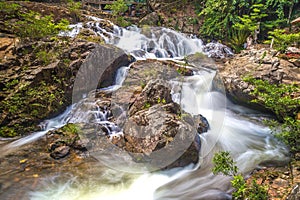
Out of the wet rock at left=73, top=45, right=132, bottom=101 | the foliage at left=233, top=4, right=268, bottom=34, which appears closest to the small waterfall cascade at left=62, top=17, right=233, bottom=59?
the foliage at left=233, top=4, right=268, bottom=34

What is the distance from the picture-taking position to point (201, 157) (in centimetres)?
521

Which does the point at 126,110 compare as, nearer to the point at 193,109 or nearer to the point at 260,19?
the point at 193,109

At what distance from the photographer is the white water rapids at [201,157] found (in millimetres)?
4305

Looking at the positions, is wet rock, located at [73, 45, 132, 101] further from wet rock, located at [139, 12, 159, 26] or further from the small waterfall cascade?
wet rock, located at [139, 12, 159, 26]

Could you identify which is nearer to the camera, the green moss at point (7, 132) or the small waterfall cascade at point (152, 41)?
the green moss at point (7, 132)

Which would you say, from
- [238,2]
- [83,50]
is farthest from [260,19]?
[83,50]

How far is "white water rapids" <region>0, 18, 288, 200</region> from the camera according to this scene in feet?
14.1

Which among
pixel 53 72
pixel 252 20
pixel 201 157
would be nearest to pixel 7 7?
pixel 53 72

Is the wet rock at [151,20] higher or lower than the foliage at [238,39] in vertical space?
higher

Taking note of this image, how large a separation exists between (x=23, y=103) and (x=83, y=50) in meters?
2.78

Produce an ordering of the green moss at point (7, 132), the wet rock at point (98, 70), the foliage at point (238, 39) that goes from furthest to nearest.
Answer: the foliage at point (238, 39) → the wet rock at point (98, 70) → the green moss at point (7, 132)

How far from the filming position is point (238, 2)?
1226 cm

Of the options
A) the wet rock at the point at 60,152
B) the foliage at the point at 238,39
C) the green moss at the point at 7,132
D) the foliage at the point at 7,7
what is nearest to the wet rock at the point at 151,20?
the foliage at the point at 238,39

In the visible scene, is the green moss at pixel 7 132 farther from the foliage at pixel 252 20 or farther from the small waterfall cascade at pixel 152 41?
the foliage at pixel 252 20
